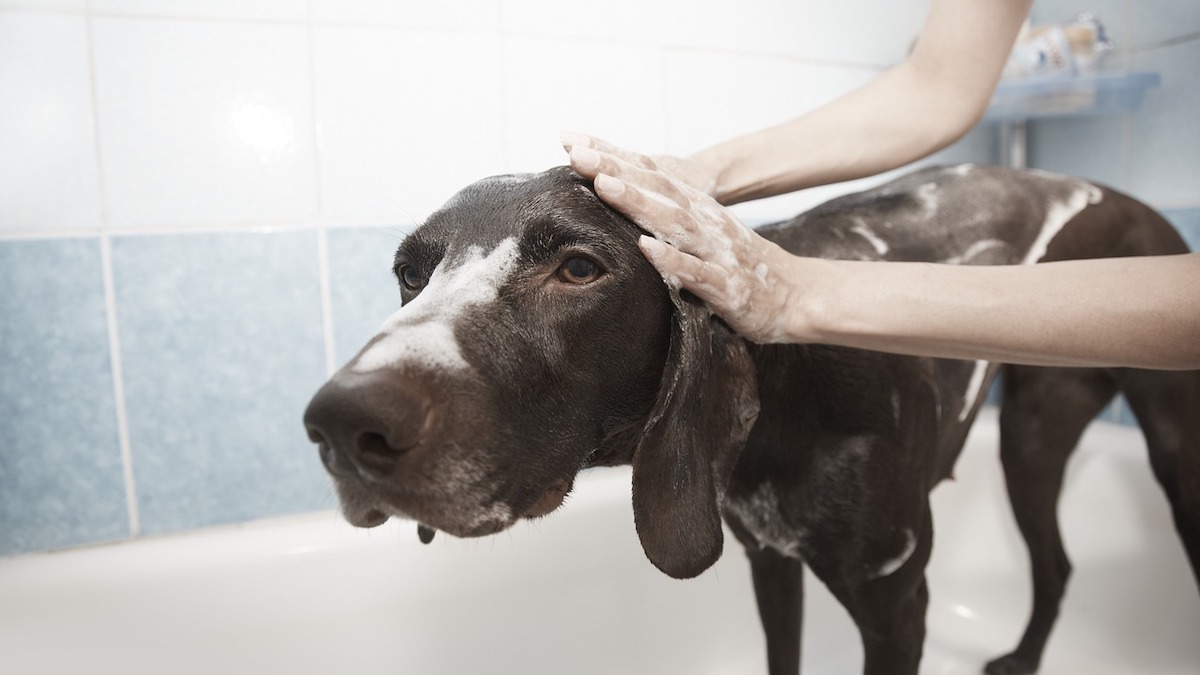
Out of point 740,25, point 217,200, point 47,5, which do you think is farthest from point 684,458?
point 740,25

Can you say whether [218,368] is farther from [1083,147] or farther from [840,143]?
[1083,147]

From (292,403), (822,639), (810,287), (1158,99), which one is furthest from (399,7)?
(1158,99)

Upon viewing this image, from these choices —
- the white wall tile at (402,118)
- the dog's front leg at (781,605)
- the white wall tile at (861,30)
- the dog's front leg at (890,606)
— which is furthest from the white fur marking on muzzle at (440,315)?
the white wall tile at (861,30)

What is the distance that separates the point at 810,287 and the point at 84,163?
1.57 meters

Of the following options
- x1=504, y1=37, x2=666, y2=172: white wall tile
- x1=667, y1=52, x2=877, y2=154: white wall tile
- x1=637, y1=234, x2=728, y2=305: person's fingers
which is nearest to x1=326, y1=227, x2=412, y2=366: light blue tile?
x1=504, y1=37, x2=666, y2=172: white wall tile

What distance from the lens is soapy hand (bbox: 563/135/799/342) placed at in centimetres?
84

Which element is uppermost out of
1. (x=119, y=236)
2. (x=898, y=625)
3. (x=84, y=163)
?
(x=84, y=163)

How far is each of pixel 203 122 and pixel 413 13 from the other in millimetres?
539

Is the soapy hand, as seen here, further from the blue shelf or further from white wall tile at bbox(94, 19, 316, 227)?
the blue shelf

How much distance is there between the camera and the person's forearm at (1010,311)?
869 millimetres

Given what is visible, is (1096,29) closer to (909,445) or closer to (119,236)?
(909,445)

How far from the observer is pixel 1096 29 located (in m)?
2.21

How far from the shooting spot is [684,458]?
0.88 metres

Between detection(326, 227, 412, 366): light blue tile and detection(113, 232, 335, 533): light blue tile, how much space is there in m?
0.05
